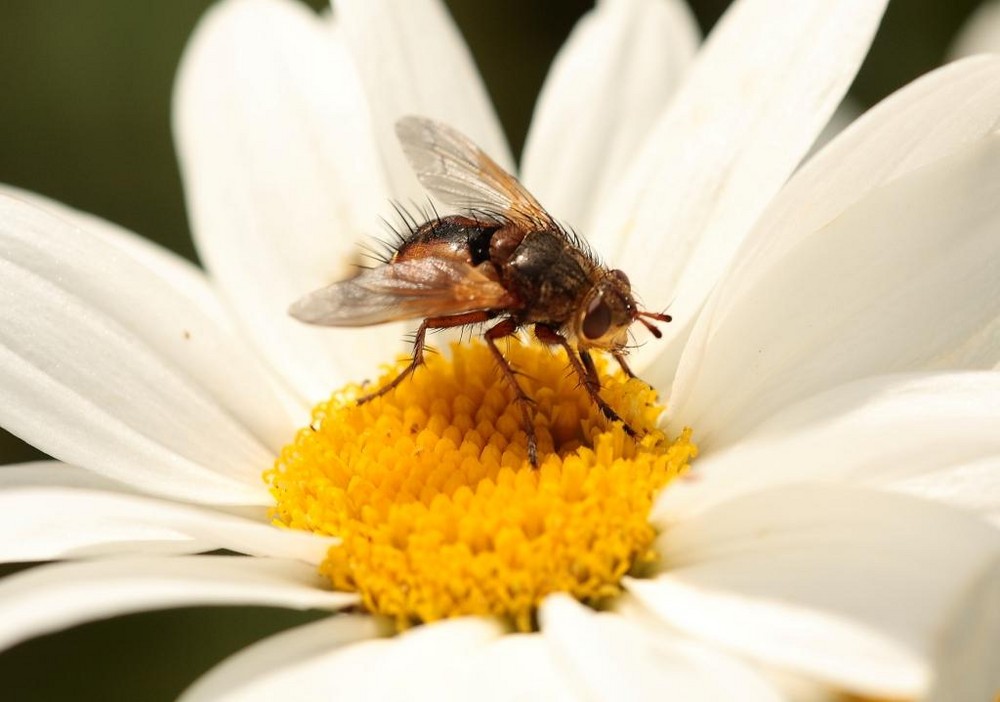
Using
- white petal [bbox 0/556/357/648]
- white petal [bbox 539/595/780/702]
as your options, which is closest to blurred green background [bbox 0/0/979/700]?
white petal [bbox 0/556/357/648]

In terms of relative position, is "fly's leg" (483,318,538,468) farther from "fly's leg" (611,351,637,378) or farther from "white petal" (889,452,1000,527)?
"white petal" (889,452,1000,527)

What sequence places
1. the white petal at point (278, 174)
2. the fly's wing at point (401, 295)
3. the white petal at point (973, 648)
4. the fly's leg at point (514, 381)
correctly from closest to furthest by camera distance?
1. the white petal at point (973, 648)
2. the fly's wing at point (401, 295)
3. the fly's leg at point (514, 381)
4. the white petal at point (278, 174)

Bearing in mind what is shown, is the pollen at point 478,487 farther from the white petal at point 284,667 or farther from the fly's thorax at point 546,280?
the fly's thorax at point 546,280

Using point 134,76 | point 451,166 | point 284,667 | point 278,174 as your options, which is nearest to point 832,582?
point 284,667

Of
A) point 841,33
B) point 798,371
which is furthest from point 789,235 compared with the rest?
point 841,33

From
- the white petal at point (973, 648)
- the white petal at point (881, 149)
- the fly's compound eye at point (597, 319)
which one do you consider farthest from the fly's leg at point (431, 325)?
the white petal at point (973, 648)

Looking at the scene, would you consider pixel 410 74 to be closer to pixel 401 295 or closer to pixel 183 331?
pixel 183 331
